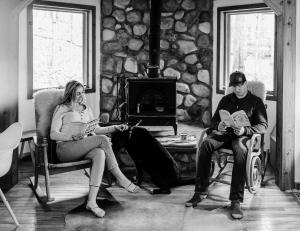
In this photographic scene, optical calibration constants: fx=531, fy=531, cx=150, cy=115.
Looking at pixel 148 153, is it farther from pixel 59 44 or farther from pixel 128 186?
pixel 59 44

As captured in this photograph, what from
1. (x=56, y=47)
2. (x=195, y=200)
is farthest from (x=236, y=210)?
(x=56, y=47)

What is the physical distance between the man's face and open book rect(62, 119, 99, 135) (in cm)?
125

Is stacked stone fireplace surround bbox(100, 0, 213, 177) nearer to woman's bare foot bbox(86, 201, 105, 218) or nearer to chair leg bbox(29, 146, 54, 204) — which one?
chair leg bbox(29, 146, 54, 204)

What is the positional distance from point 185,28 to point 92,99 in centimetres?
156

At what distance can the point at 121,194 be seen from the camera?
15.4 feet

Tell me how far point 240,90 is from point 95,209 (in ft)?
5.27

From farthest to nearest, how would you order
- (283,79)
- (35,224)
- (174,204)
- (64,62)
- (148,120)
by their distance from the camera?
(64,62) → (148,120) → (283,79) → (174,204) → (35,224)

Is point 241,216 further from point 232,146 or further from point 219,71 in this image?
point 219,71

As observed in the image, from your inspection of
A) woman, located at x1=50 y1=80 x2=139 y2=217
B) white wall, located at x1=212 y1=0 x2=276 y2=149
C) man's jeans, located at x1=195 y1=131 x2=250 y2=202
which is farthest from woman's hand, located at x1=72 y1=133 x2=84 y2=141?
white wall, located at x1=212 y1=0 x2=276 y2=149

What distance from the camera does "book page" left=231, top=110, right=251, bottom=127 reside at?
4562mm

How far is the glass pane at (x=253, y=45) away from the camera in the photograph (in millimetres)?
6539

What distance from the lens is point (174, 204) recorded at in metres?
4.39

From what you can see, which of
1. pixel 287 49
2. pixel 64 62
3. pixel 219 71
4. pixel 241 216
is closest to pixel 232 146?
pixel 241 216

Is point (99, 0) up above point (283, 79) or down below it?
above
